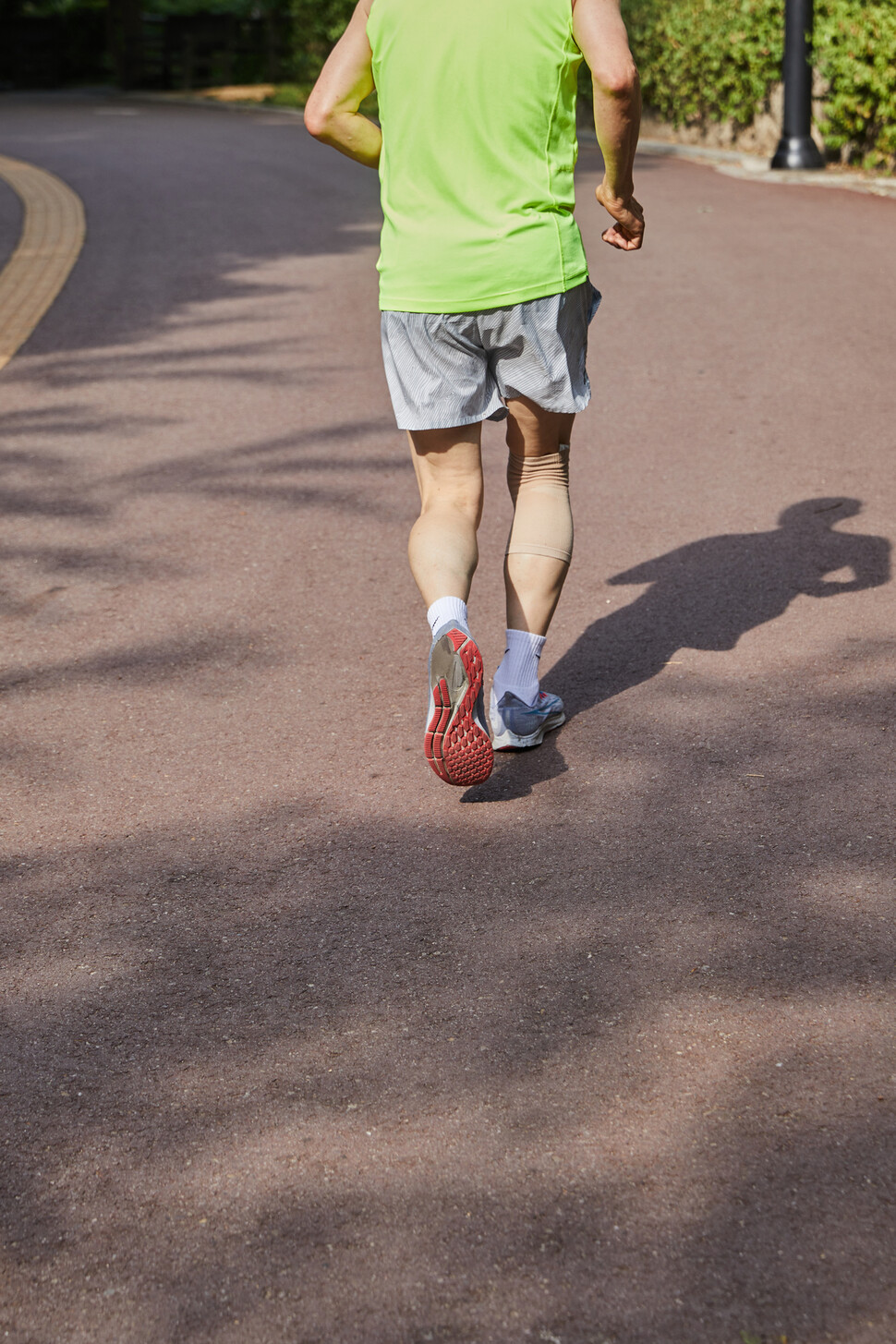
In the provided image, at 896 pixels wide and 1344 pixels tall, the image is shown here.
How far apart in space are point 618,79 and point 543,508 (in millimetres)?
955

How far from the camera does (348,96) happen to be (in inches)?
124

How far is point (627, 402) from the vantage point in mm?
6824

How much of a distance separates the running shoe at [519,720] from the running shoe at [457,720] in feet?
1.30

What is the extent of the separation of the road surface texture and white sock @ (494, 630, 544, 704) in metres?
0.19

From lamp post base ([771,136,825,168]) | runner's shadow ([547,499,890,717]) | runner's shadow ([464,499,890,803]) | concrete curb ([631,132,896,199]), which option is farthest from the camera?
lamp post base ([771,136,825,168])


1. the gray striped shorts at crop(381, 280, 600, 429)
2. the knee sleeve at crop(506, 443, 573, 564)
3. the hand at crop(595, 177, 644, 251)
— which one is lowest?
the knee sleeve at crop(506, 443, 573, 564)

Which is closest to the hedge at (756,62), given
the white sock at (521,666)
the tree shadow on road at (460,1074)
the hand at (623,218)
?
the hand at (623,218)

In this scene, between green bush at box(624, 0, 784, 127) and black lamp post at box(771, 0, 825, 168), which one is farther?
green bush at box(624, 0, 784, 127)

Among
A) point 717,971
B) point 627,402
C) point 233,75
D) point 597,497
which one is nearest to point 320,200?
point 627,402

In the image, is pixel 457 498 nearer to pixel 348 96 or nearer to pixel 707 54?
pixel 348 96

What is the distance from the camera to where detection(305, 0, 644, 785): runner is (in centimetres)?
293

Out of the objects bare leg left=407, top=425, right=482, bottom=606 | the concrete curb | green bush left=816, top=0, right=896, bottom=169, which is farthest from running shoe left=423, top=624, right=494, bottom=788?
green bush left=816, top=0, right=896, bottom=169

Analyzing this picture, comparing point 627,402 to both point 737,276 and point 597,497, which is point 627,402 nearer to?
point 597,497

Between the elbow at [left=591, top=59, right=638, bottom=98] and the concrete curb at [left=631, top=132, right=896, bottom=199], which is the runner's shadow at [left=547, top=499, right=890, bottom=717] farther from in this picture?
the concrete curb at [left=631, top=132, right=896, bottom=199]
